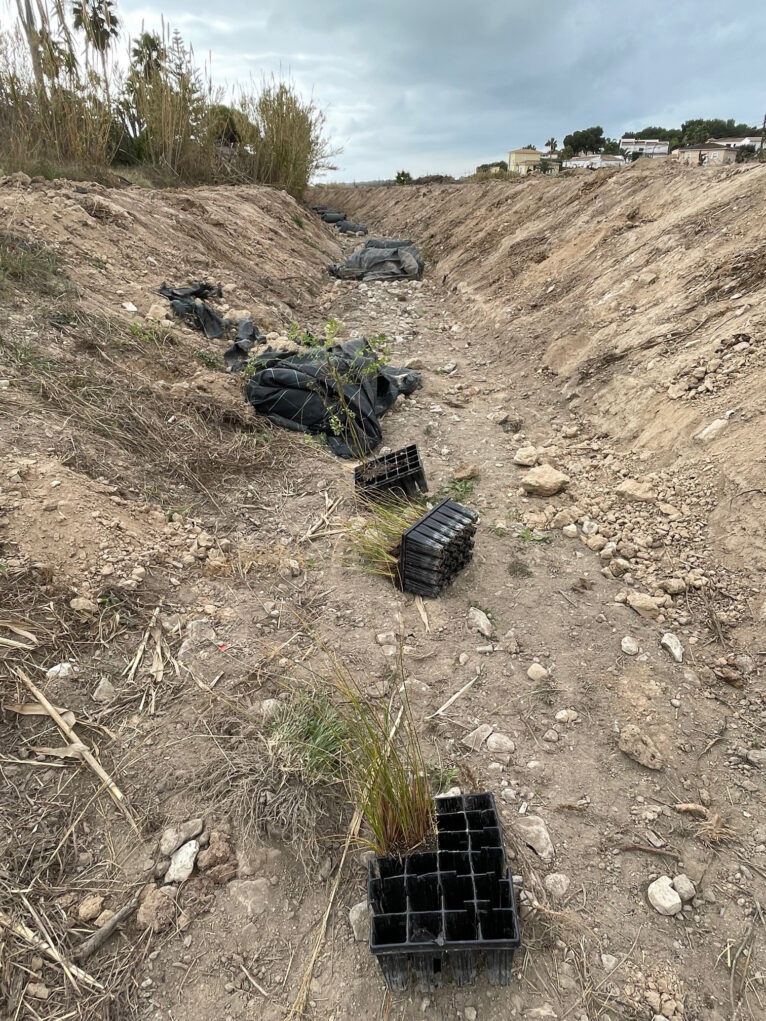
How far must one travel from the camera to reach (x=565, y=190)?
767cm

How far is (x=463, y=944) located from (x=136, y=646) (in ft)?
5.33

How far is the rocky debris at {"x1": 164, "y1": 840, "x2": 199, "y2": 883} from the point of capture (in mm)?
1603

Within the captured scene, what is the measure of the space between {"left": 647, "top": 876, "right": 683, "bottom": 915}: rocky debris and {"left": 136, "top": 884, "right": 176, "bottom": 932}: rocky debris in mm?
1381

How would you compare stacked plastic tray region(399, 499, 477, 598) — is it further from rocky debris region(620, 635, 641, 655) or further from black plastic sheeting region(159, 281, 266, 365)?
black plastic sheeting region(159, 281, 266, 365)

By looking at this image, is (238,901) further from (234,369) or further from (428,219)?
(428,219)

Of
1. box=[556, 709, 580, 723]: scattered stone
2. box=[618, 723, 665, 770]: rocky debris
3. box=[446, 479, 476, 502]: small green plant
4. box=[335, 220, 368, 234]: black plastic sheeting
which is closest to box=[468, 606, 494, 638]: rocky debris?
box=[556, 709, 580, 723]: scattered stone

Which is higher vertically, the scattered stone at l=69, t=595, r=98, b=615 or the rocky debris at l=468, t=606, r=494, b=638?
the scattered stone at l=69, t=595, r=98, b=615

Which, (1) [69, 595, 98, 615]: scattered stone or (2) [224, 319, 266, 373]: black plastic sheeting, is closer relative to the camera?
(1) [69, 595, 98, 615]: scattered stone

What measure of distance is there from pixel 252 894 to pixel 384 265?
30.0ft

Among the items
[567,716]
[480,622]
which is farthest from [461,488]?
[567,716]

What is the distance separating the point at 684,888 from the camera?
5.18ft

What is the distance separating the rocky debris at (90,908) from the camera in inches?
59.8

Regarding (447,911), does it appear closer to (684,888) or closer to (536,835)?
(536,835)

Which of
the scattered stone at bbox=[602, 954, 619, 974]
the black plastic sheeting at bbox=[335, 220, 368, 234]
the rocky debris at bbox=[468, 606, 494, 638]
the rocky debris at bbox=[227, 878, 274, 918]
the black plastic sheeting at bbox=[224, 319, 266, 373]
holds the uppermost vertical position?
the black plastic sheeting at bbox=[335, 220, 368, 234]
